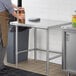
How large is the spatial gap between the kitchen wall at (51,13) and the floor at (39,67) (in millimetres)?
155

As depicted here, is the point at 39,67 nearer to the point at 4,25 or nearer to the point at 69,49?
the point at 69,49

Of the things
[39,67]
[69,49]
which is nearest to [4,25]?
[69,49]

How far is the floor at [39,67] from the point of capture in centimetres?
419

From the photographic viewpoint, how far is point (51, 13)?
184 inches

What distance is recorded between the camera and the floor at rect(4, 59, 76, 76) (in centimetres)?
419

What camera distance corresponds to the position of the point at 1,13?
3.53 m

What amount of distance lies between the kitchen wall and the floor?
155mm

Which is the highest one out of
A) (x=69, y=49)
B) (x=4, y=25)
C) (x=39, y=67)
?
(x=4, y=25)

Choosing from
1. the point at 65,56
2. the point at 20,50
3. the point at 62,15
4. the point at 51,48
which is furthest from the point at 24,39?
the point at 65,56

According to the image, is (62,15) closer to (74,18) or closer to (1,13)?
(74,18)

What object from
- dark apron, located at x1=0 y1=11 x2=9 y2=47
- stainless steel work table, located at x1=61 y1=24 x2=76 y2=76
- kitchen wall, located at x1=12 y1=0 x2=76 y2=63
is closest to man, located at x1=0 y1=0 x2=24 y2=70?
dark apron, located at x1=0 y1=11 x2=9 y2=47

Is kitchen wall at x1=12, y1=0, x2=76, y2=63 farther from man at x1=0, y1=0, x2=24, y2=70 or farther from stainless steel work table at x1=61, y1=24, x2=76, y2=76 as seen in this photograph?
Answer: man at x1=0, y1=0, x2=24, y2=70

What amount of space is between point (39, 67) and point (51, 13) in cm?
102

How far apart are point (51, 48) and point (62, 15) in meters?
0.66
